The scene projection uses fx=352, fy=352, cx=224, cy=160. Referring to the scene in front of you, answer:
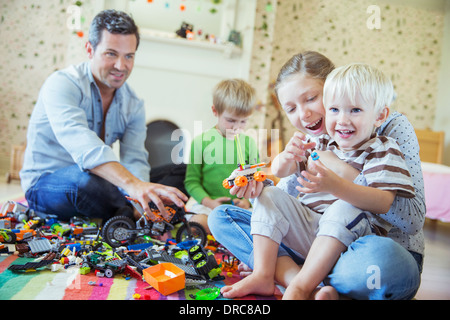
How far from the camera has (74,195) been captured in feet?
4.12

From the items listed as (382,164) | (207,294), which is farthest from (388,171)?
(207,294)

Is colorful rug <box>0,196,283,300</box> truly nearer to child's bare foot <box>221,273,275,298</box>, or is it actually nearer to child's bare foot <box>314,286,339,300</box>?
child's bare foot <box>221,273,275,298</box>

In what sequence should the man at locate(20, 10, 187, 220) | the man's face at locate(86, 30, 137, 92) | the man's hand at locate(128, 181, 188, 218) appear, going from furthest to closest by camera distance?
1. the man's face at locate(86, 30, 137, 92)
2. the man at locate(20, 10, 187, 220)
3. the man's hand at locate(128, 181, 188, 218)

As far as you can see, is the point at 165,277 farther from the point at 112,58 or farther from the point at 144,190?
the point at 112,58

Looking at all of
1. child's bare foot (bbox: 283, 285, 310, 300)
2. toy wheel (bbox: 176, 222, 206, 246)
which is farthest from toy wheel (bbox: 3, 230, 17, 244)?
child's bare foot (bbox: 283, 285, 310, 300)

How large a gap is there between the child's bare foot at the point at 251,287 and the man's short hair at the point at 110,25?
1.04 metres

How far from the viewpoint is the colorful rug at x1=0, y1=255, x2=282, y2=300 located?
67cm

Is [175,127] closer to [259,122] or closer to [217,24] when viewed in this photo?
[259,122]

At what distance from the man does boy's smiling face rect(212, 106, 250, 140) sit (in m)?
0.36

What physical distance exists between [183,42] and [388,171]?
7.09 feet

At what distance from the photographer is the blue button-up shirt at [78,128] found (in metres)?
1.13

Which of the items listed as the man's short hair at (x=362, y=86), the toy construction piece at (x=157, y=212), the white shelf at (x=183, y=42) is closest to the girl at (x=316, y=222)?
the man's short hair at (x=362, y=86)

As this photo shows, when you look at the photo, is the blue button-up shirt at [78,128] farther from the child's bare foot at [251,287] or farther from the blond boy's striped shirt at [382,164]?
the blond boy's striped shirt at [382,164]
